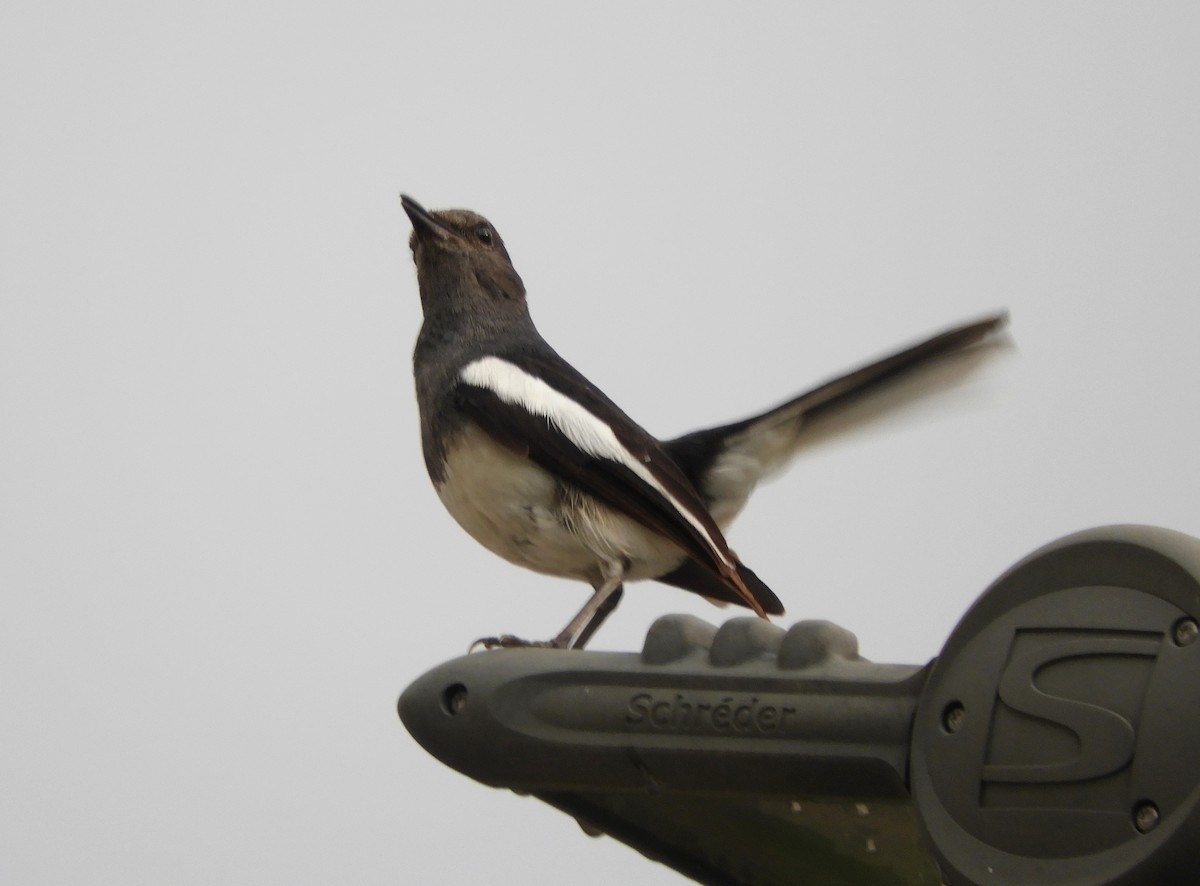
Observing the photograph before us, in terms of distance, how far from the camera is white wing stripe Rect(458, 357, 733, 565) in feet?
10.1

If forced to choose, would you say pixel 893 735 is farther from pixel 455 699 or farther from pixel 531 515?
pixel 531 515

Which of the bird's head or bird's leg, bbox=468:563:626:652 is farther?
the bird's head

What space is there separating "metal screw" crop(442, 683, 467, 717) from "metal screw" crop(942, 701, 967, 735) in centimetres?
79

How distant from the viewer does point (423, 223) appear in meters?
3.68

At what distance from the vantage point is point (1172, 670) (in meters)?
1.24

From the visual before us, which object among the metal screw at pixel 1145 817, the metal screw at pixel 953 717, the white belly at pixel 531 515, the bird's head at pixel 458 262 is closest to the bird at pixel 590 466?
the white belly at pixel 531 515

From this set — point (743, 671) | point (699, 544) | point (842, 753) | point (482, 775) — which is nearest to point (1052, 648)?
point (842, 753)

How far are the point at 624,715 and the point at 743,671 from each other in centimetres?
19

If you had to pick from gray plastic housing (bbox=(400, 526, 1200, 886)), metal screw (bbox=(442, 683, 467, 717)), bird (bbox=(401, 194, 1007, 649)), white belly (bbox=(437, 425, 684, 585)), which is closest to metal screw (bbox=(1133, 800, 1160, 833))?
gray plastic housing (bbox=(400, 526, 1200, 886))

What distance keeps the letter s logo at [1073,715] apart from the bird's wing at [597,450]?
5.50 ft

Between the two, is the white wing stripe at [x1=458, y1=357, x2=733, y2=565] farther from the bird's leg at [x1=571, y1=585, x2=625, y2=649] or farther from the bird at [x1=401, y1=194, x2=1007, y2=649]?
the bird's leg at [x1=571, y1=585, x2=625, y2=649]

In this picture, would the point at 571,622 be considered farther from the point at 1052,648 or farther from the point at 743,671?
the point at 1052,648

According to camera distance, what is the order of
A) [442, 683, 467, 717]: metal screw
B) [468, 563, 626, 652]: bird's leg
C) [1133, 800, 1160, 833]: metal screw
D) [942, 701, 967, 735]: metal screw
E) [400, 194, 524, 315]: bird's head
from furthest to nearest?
[400, 194, 524, 315]: bird's head → [468, 563, 626, 652]: bird's leg → [442, 683, 467, 717]: metal screw → [942, 701, 967, 735]: metal screw → [1133, 800, 1160, 833]: metal screw

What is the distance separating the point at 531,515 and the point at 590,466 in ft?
0.50
